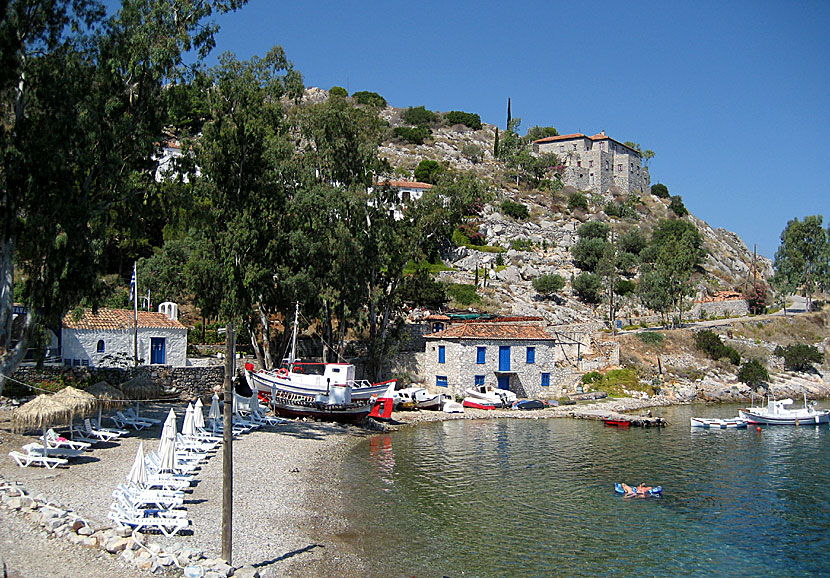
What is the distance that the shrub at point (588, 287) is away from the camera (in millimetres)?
70312

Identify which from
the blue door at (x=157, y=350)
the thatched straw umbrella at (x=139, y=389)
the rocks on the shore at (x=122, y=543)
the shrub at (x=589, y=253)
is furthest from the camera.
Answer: the shrub at (x=589, y=253)

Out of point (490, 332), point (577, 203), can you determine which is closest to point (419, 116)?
point (577, 203)

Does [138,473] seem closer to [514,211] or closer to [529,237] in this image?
[529,237]

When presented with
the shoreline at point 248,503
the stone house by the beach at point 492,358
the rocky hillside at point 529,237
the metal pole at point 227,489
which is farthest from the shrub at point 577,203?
the metal pole at point 227,489

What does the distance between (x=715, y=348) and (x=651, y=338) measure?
5.83 meters

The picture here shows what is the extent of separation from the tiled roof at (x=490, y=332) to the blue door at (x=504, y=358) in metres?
0.78

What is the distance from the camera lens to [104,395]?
23.5m

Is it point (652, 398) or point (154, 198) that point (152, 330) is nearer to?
point (154, 198)

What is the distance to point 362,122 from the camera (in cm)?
3844

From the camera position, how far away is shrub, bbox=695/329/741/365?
55.3 meters

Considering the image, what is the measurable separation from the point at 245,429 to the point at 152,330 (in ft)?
33.2

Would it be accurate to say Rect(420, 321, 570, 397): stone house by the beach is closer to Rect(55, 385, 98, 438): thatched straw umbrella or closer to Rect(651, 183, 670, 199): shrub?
Rect(55, 385, 98, 438): thatched straw umbrella

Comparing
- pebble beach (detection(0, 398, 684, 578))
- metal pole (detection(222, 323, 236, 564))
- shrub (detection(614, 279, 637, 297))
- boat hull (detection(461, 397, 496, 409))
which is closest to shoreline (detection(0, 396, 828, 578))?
pebble beach (detection(0, 398, 684, 578))

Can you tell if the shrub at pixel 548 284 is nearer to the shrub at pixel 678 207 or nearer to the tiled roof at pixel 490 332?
the tiled roof at pixel 490 332
